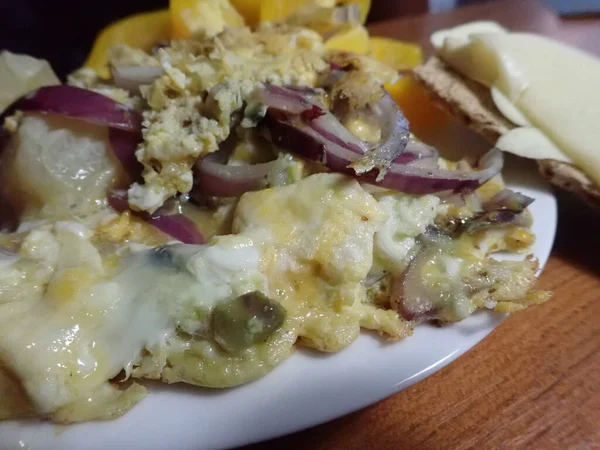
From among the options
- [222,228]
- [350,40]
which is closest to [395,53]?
[350,40]

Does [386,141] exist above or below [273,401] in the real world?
above

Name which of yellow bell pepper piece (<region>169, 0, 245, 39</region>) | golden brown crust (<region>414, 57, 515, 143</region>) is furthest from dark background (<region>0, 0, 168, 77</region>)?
golden brown crust (<region>414, 57, 515, 143</region>)

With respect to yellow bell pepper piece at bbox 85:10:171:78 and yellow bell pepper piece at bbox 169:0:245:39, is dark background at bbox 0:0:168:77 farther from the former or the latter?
yellow bell pepper piece at bbox 169:0:245:39

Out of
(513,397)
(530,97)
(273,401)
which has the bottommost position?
(513,397)

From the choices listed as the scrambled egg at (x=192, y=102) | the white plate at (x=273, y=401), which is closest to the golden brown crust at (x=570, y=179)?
the white plate at (x=273, y=401)

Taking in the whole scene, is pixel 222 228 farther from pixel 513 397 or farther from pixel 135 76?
pixel 513 397

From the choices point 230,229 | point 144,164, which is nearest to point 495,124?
point 230,229

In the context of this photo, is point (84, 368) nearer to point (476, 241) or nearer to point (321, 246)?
point (321, 246)
